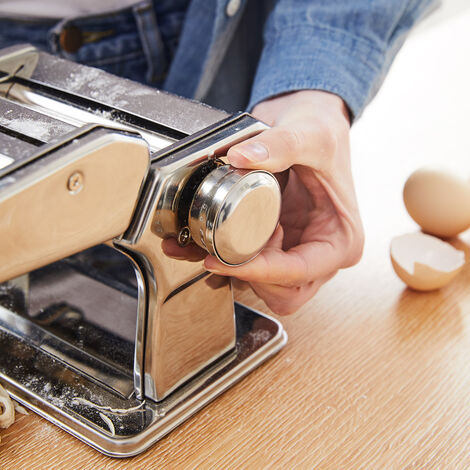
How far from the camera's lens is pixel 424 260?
943 millimetres

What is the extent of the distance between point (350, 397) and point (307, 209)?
0.24 metres

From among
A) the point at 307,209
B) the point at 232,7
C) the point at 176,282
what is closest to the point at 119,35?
the point at 232,7

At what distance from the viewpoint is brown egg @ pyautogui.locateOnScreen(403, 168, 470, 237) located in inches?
39.4

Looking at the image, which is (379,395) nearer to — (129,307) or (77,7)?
(129,307)

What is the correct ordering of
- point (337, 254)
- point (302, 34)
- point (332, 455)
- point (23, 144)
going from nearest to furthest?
point (23, 144) → point (332, 455) → point (337, 254) → point (302, 34)

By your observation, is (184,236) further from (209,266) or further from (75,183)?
(75,183)

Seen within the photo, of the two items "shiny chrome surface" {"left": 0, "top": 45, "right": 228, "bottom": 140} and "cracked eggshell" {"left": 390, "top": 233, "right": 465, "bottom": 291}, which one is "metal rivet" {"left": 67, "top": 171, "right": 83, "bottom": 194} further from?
"cracked eggshell" {"left": 390, "top": 233, "right": 465, "bottom": 291}

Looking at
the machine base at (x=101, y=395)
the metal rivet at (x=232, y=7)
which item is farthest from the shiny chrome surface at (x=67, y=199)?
the metal rivet at (x=232, y=7)

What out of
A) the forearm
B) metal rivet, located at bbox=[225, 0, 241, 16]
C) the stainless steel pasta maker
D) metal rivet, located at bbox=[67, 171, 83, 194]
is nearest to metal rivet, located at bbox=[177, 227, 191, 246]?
the stainless steel pasta maker

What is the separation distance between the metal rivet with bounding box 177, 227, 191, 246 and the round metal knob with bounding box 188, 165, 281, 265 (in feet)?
0.04

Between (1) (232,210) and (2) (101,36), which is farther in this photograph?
(2) (101,36)

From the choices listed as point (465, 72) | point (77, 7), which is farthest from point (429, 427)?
point (465, 72)

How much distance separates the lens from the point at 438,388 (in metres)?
0.78

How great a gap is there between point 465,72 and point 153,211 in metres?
1.27
